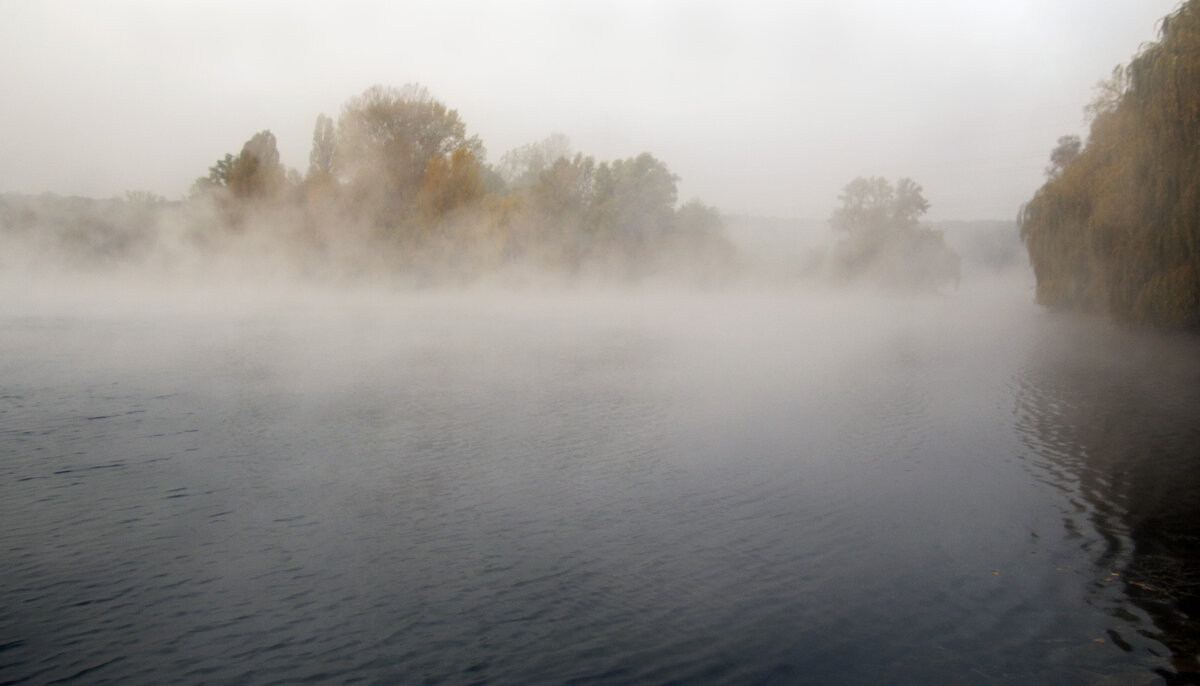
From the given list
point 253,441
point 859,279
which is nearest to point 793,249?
point 859,279

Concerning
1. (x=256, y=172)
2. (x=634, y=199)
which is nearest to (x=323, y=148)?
(x=256, y=172)

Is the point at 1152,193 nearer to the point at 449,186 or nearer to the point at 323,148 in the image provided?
the point at 449,186

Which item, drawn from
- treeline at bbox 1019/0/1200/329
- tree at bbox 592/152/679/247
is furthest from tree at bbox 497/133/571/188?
treeline at bbox 1019/0/1200/329

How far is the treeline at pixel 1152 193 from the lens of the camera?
52.4 feet

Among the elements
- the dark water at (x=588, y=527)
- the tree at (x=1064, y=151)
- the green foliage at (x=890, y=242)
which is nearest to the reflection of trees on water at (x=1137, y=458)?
the dark water at (x=588, y=527)

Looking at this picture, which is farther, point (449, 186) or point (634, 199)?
point (634, 199)

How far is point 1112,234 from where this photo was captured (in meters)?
19.5

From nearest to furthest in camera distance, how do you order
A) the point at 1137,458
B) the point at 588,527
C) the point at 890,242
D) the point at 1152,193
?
the point at 588,527 → the point at 1137,458 → the point at 1152,193 → the point at 890,242

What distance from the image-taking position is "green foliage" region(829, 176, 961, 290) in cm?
6272

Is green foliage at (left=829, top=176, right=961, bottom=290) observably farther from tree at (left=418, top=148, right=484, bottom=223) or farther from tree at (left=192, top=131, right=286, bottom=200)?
tree at (left=192, top=131, right=286, bottom=200)

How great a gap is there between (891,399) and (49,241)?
42986 mm

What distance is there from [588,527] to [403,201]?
4096 centimetres

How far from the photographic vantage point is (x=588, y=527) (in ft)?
21.9

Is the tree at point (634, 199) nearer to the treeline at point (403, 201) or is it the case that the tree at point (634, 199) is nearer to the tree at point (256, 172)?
the treeline at point (403, 201)
